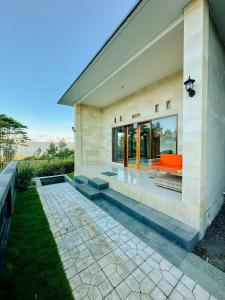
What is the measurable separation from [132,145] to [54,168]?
490cm

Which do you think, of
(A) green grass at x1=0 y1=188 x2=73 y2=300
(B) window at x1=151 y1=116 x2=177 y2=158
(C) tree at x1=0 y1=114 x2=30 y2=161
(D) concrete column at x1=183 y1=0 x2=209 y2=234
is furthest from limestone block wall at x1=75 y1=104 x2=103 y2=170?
(C) tree at x1=0 y1=114 x2=30 y2=161

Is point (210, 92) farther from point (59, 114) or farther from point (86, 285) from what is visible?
point (59, 114)

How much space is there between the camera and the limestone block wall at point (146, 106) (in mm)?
4652

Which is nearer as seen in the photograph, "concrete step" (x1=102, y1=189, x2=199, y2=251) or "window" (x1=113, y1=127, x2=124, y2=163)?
"concrete step" (x1=102, y1=189, x2=199, y2=251)

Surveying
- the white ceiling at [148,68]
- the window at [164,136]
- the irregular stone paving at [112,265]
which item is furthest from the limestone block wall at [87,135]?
the irregular stone paving at [112,265]

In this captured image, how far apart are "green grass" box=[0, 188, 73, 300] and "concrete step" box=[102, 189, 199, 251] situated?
66.2 inches

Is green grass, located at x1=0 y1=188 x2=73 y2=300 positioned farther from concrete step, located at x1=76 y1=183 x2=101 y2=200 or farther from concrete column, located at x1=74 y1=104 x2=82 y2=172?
concrete column, located at x1=74 y1=104 x2=82 y2=172

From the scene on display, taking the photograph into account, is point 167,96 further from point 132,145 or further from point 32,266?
point 32,266

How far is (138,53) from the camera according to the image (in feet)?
11.8

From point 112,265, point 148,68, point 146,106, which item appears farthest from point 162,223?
point 146,106

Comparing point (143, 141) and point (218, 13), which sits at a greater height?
point (218, 13)

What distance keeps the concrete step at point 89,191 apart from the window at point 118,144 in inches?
120

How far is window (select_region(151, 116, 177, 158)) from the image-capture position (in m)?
4.79

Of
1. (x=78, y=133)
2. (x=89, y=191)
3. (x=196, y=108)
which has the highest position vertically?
(x=78, y=133)
